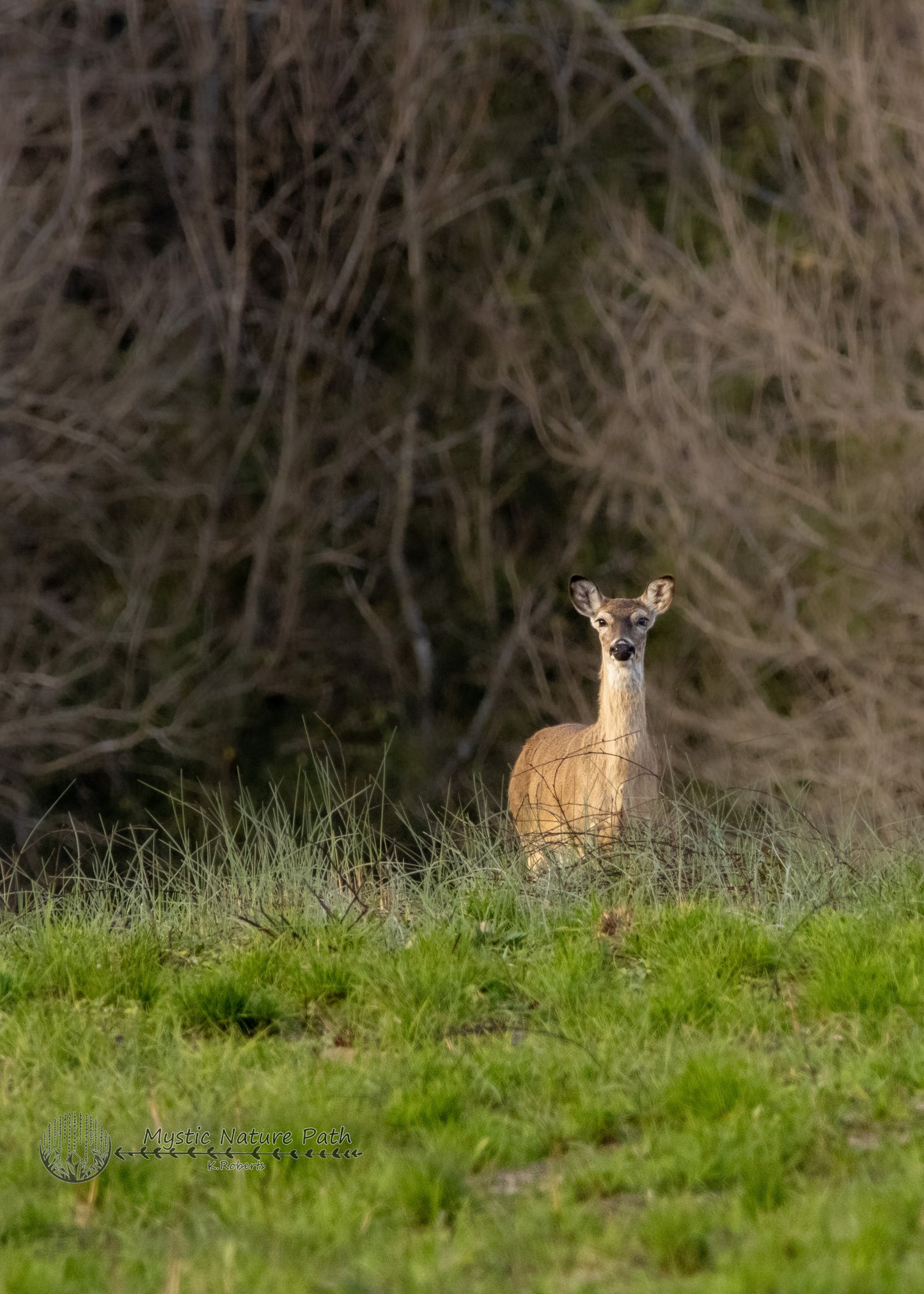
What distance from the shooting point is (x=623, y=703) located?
25.8 ft

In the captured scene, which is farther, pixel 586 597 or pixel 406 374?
pixel 406 374

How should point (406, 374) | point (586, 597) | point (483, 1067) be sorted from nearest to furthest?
point (483, 1067) → point (586, 597) → point (406, 374)

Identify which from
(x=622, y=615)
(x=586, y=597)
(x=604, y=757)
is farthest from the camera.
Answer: (x=586, y=597)

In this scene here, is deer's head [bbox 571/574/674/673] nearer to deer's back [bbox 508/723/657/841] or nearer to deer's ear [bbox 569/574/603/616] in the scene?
deer's ear [bbox 569/574/603/616]

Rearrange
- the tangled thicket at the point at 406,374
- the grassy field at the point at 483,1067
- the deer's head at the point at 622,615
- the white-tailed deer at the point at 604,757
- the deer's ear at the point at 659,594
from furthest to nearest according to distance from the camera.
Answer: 1. the tangled thicket at the point at 406,374
2. the deer's ear at the point at 659,594
3. the deer's head at the point at 622,615
4. the white-tailed deer at the point at 604,757
5. the grassy field at the point at 483,1067

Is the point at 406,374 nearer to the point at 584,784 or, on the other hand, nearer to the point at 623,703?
the point at 623,703

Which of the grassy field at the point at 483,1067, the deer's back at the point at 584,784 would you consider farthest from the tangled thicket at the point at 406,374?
the grassy field at the point at 483,1067

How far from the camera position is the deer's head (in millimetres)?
7992

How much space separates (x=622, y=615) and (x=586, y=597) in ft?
1.31

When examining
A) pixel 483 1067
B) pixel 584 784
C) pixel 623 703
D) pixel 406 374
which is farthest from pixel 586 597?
pixel 406 374

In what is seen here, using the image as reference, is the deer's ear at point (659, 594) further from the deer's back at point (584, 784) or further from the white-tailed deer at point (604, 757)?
the deer's back at point (584, 784)

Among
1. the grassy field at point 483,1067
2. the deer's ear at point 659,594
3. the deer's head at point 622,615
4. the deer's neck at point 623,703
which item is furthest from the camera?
the deer's ear at point 659,594

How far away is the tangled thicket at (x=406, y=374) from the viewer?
1593 centimetres

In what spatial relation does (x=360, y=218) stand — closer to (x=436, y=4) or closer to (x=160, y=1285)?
(x=436, y=4)
